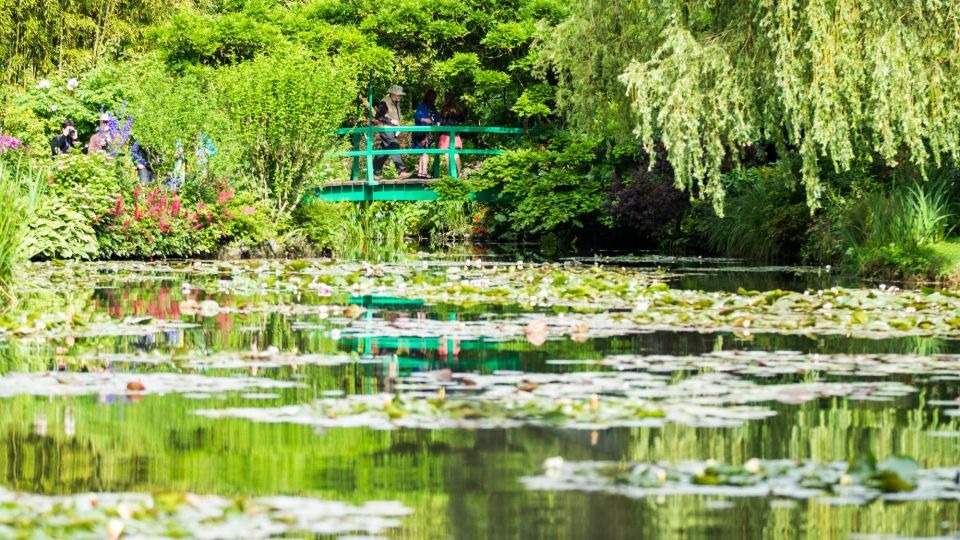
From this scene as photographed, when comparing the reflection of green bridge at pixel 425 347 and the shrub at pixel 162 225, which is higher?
the shrub at pixel 162 225

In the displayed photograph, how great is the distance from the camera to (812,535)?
→ 4.17m

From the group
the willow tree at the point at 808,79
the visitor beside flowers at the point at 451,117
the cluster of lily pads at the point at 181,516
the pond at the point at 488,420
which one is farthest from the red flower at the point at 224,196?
the cluster of lily pads at the point at 181,516

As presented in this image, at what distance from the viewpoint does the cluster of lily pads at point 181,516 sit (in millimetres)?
4016

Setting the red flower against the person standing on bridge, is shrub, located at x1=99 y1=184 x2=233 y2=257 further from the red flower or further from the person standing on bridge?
the person standing on bridge

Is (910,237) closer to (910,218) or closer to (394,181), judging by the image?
(910,218)

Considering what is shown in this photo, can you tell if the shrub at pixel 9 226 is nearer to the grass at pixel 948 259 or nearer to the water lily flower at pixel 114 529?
the water lily flower at pixel 114 529

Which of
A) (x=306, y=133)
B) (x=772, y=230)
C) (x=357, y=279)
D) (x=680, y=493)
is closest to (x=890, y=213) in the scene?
(x=772, y=230)

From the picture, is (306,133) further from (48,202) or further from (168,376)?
(168,376)

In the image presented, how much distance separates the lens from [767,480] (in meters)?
4.95

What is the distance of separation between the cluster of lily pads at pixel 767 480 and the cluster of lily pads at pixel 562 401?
95 cm

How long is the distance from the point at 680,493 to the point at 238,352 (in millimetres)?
4176

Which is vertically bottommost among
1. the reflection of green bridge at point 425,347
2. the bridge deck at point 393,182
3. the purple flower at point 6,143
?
the reflection of green bridge at point 425,347

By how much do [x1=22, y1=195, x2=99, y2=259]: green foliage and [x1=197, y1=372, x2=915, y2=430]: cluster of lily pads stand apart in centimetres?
1220

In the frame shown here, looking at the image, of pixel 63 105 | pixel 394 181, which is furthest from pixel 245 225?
pixel 63 105
